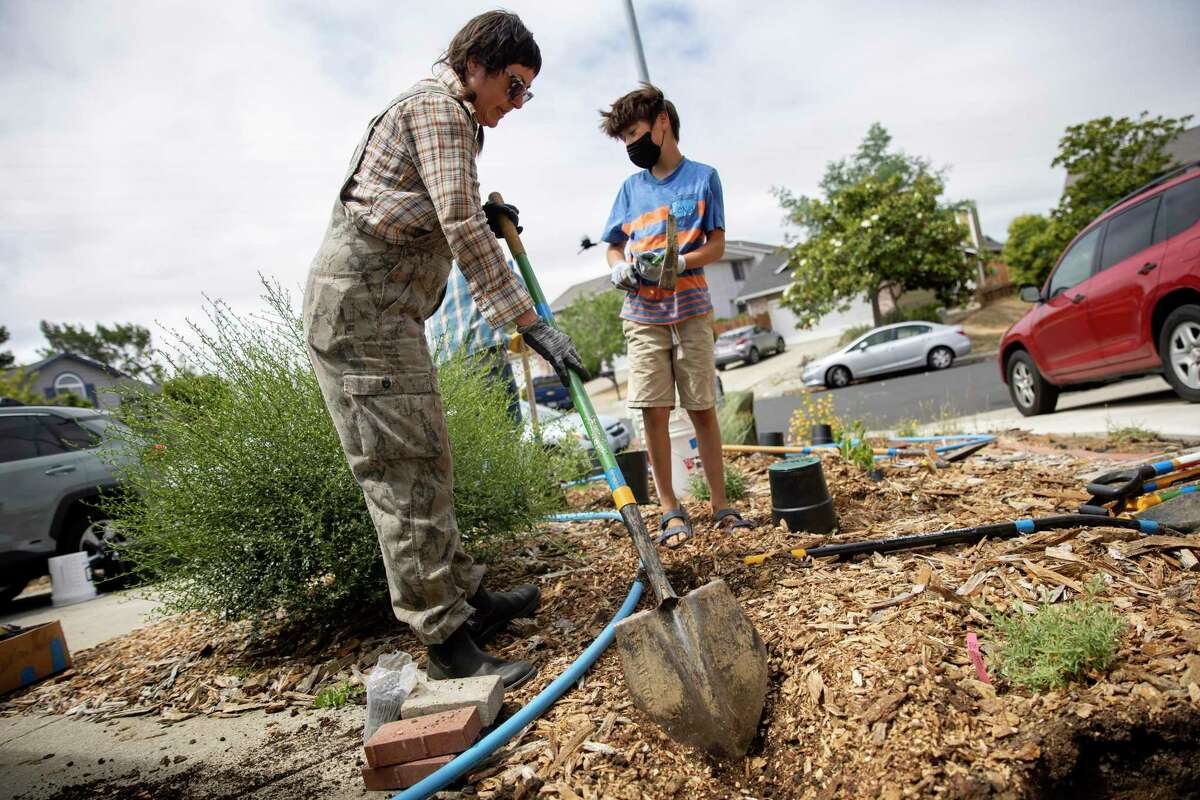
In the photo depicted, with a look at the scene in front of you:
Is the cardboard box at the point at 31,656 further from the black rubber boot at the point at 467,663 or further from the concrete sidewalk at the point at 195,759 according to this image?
the black rubber boot at the point at 467,663

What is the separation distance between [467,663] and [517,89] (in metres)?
1.86

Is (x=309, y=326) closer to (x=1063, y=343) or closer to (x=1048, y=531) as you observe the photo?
(x=1048, y=531)

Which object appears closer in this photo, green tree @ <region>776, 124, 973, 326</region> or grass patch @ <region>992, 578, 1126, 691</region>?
grass patch @ <region>992, 578, 1126, 691</region>

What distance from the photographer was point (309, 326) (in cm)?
213

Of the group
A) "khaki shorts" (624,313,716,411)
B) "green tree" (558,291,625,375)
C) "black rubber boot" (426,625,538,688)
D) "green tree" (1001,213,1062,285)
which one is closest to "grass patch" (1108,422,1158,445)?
"khaki shorts" (624,313,716,411)

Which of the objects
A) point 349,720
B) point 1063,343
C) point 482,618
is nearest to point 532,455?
point 482,618

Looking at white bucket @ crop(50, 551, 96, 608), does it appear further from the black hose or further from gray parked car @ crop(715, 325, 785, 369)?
gray parked car @ crop(715, 325, 785, 369)

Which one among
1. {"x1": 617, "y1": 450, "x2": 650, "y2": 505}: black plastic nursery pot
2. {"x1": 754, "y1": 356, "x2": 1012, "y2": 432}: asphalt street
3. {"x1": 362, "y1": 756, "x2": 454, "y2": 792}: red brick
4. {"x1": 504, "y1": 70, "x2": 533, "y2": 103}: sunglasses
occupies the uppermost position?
{"x1": 504, "y1": 70, "x2": 533, "y2": 103}: sunglasses

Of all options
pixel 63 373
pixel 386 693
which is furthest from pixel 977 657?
pixel 63 373

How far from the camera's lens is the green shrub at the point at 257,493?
2.62 meters

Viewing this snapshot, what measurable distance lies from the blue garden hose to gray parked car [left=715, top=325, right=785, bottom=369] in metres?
25.5

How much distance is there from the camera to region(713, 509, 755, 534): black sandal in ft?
10.1

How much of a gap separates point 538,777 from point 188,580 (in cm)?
185

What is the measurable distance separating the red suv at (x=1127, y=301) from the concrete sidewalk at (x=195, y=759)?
5406mm
